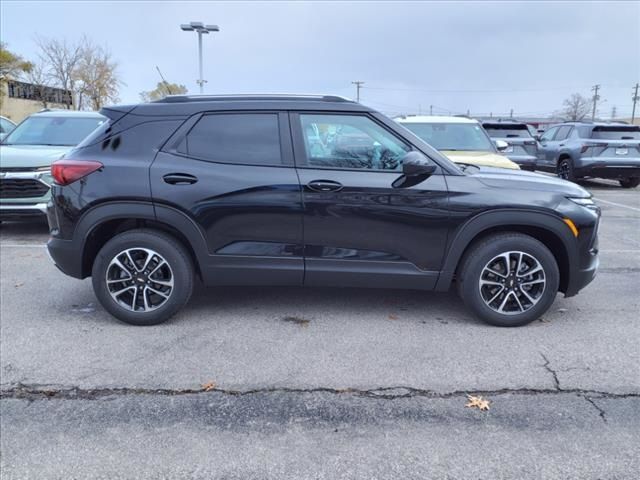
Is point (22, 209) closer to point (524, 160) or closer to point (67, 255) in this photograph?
point (67, 255)

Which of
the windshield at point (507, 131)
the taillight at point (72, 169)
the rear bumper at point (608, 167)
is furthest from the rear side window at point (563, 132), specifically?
the taillight at point (72, 169)

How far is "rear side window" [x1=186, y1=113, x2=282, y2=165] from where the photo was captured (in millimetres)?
4238

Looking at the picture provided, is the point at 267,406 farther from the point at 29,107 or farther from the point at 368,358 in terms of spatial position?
the point at 29,107

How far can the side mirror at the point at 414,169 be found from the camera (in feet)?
13.1

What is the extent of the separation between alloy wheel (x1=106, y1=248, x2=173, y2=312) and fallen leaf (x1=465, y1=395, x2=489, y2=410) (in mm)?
2478

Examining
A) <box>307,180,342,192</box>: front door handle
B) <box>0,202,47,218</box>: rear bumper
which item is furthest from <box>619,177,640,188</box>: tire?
<box>0,202,47,218</box>: rear bumper

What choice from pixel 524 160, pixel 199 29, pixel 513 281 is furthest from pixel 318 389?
pixel 199 29

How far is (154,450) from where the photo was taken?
8.97ft

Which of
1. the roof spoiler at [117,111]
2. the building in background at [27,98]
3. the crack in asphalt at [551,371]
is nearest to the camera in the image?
the crack in asphalt at [551,371]

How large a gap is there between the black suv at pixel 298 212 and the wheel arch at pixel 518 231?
0.03 feet

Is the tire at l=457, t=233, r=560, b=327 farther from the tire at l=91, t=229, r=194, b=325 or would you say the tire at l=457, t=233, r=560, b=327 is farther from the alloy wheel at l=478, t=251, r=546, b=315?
the tire at l=91, t=229, r=194, b=325

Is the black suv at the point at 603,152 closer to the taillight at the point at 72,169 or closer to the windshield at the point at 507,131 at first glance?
the windshield at the point at 507,131

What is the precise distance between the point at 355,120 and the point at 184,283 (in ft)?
6.34

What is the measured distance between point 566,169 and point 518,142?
66.8 inches
